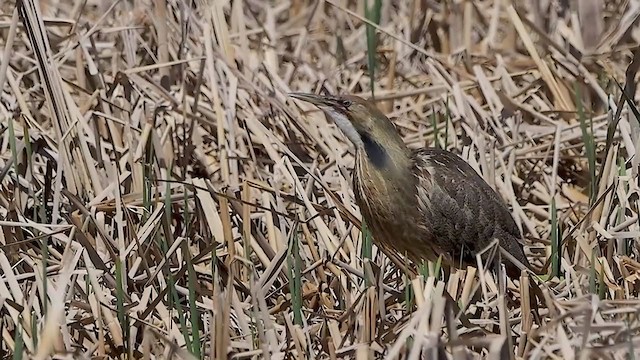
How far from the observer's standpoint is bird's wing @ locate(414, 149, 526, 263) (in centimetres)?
354

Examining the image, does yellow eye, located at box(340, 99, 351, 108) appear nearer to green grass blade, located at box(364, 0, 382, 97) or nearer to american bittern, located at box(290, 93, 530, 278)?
american bittern, located at box(290, 93, 530, 278)

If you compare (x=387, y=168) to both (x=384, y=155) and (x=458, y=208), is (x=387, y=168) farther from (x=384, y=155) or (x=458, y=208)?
(x=458, y=208)

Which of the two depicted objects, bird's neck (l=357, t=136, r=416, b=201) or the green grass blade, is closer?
bird's neck (l=357, t=136, r=416, b=201)

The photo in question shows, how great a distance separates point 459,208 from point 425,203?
10 centimetres

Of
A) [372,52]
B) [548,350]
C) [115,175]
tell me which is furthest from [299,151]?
[548,350]

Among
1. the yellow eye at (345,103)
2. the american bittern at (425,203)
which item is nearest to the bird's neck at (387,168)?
the american bittern at (425,203)

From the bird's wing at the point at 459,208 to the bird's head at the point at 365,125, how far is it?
0.11m

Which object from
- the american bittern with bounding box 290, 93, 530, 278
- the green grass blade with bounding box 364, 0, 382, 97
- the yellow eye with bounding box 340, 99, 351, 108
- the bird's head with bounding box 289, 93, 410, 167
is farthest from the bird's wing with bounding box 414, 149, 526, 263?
the green grass blade with bounding box 364, 0, 382, 97

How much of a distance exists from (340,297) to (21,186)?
0.99 m

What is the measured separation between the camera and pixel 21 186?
3576mm

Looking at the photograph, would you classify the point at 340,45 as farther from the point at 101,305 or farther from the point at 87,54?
the point at 101,305

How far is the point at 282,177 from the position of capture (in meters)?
3.88

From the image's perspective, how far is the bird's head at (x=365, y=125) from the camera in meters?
3.40

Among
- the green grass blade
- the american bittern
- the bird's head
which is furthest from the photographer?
the green grass blade
